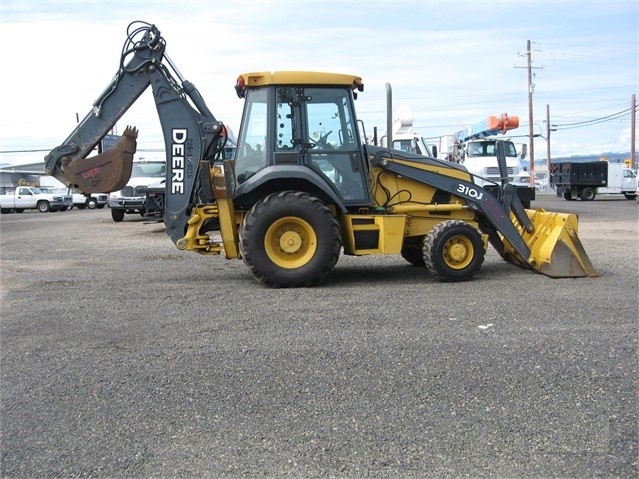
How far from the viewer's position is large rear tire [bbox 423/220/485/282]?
874 cm

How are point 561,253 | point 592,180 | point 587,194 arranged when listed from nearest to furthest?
point 561,253 → point 592,180 → point 587,194

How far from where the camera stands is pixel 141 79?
8.99 metres

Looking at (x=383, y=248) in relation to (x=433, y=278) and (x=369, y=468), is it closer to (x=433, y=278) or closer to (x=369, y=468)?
(x=433, y=278)

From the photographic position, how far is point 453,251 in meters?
8.84

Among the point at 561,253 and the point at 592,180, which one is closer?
the point at 561,253

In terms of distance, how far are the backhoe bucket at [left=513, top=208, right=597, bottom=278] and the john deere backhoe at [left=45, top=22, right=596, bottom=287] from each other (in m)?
0.02

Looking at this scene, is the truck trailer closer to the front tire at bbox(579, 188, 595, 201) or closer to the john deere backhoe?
the front tire at bbox(579, 188, 595, 201)

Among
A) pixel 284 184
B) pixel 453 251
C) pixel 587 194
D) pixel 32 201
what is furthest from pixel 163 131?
pixel 587 194

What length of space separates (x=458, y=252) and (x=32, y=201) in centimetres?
3624

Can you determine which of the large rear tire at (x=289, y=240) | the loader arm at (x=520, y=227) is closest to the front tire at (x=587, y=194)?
the loader arm at (x=520, y=227)

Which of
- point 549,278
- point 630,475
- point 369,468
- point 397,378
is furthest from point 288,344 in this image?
point 549,278

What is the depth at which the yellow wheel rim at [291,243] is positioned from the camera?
8.58 m

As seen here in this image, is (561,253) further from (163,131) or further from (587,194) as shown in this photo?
(587,194)

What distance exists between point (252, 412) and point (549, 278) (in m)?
5.83
